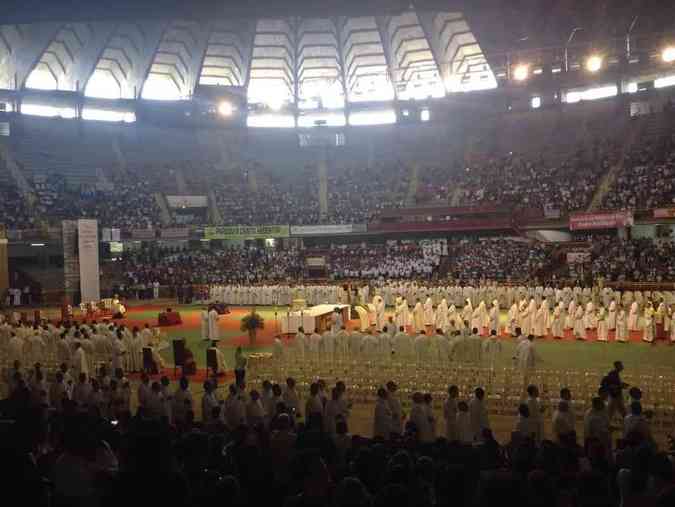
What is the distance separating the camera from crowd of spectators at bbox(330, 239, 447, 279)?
39188 millimetres

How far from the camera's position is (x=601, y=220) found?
34156mm

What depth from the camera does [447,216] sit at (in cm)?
4156

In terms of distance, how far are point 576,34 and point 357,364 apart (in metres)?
37.1

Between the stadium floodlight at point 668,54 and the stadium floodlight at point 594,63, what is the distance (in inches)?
157

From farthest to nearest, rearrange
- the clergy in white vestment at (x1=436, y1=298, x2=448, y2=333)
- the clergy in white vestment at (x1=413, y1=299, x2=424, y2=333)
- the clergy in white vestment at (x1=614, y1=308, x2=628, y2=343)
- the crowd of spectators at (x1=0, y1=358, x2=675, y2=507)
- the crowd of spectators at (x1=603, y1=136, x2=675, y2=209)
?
1. the crowd of spectators at (x1=603, y1=136, x2=675, y2=209)
2. the clergy in white vestment at (x1=413, y1=299, x2=424, y2=333)
3. the clergy in white vestment at (x1=436, y1=298, x2=448, y2=333)
4. the clergy in white vestment at (x1=614, y1=308, x2=628, y2=343)
5. the crowd of spectators at (x1=0, y1=358, x2=675, y2=507)

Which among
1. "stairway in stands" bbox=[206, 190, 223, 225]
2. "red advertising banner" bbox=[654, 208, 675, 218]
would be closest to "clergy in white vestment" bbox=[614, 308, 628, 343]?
"red advertising banner" bbox=[654, 208, 675, 218]

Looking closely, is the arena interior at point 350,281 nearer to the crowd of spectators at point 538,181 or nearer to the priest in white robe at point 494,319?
the crowd of spectators at point 538,181

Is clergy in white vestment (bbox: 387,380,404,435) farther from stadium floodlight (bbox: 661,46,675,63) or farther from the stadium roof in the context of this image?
stadium floodlight (bbox: 661,46,675,63)

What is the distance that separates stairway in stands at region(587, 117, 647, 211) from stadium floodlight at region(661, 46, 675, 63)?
405cm

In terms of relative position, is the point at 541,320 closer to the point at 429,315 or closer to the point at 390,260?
the point at 429,315

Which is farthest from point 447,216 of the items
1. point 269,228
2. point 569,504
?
point 569,504

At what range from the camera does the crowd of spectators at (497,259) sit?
115 feet

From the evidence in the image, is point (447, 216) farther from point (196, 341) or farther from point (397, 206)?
point (196, 341)

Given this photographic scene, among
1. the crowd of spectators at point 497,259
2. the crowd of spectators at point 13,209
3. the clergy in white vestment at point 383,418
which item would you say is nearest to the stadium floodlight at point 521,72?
the crowd of spectators at point 497,259
